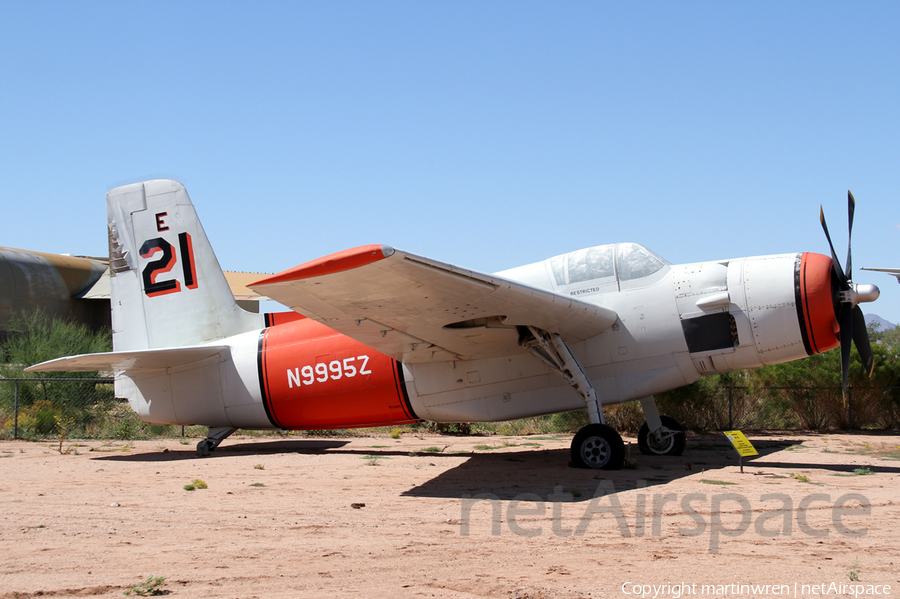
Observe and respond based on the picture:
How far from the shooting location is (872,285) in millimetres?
9062

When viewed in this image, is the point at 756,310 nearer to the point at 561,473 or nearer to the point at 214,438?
the point at 561,473

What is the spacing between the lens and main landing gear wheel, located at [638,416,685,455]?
1086 centimetres

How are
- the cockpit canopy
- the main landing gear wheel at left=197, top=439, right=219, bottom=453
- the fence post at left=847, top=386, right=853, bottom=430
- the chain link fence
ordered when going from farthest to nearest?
the chain link fence → the fence post at left=847, top=386, right=853, bottom=430 → the main landing gear wheel at left=197, top=439, right=219, bottom=453 → the cockpit canopy

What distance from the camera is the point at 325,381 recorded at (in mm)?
11273

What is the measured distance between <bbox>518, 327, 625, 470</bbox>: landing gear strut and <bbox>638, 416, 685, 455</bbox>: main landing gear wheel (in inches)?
84.8

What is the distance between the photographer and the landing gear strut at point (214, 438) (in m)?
12.2

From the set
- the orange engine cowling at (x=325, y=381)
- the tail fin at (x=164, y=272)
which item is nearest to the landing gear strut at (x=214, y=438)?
the orange engine cowling at (x=325, y=381)

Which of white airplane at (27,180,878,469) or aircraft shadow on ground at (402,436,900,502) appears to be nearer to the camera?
aircraft shadow on ground at (402,436,900,502)

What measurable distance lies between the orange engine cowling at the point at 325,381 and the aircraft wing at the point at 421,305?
2.38ft

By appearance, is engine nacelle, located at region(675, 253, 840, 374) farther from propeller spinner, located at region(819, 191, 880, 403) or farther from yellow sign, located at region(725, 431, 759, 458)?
yellow sign, located at region(725, 431, 759, 458)

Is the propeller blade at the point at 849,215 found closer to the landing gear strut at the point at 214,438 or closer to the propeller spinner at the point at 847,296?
the propeller spinner at the point at 847,296

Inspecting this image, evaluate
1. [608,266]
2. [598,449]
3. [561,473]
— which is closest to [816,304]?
[608,266]

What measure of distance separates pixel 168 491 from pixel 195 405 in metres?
4.25

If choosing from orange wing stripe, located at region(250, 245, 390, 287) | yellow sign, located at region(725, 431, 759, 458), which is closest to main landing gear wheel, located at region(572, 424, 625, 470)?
yellow sign, located at region(725, 431, 759, 458)
